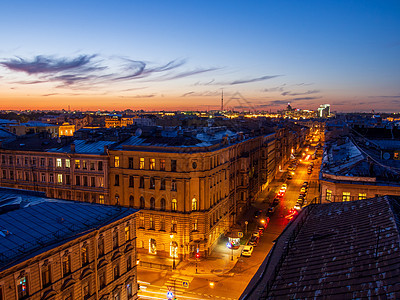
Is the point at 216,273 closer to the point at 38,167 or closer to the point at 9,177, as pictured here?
the point at 38,167

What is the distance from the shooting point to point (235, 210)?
65000 mm

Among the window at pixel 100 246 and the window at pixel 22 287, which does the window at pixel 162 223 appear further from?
the window at pixel 22 287

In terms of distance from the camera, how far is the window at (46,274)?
24.6m

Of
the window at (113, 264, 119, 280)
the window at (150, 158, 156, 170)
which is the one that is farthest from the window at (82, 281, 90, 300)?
the window at (150, 158, 156, 170)

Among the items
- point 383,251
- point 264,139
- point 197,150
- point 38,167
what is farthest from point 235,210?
point 383,251

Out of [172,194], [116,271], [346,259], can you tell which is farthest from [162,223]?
[346,259]

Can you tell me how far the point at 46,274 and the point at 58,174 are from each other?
35.6 metres

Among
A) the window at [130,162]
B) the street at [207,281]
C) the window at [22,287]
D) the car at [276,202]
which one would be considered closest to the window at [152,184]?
the window at [130,162]

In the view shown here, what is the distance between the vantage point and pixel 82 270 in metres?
28.0

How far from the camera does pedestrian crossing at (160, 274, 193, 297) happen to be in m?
39.6

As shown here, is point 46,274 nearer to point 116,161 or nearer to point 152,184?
point 152,184

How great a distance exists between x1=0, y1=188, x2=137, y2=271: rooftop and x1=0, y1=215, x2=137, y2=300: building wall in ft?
1.85

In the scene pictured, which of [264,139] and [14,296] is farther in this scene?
[264,139]

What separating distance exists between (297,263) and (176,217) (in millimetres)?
32157
